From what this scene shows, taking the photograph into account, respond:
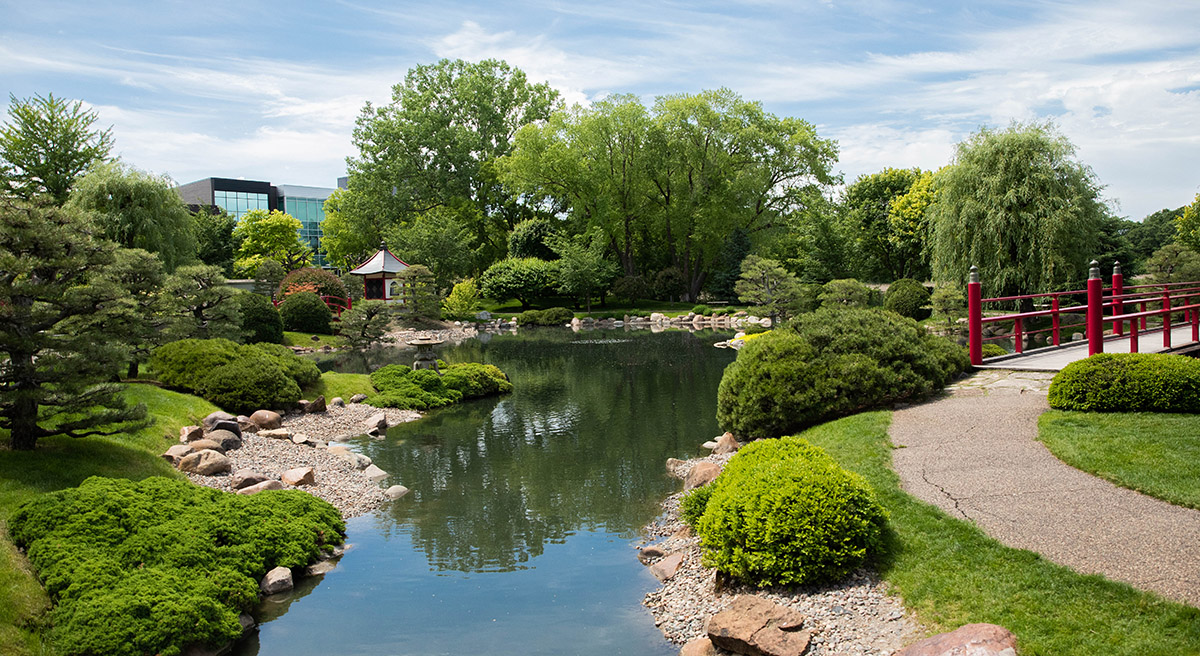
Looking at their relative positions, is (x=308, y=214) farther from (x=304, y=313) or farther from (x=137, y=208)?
(x=137, y=208)

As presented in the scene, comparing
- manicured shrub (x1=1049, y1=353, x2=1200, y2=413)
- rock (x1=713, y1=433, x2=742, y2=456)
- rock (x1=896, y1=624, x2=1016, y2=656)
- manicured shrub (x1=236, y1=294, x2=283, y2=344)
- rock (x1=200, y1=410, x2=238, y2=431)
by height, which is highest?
manicured shrub (x1=236, y1=294, x2=283, y2=344)

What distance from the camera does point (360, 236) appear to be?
53.1 m

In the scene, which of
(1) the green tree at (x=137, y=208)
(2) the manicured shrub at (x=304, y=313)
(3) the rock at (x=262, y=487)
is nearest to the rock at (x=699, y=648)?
(3) the rock at (x=262, y=487)

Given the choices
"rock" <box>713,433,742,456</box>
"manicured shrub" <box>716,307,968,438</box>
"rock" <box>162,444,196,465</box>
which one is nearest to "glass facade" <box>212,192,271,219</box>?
"rock" <box>162,444,196,465</box>

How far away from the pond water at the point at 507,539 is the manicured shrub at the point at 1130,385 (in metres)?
4.77

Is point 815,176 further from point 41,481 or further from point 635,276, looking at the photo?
point 41,481

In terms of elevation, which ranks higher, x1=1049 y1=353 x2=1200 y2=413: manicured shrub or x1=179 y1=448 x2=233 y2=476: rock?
x1=1049 y1=353 x2=1200 y2=413: manicured shrub

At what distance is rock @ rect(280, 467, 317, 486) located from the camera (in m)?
9.73

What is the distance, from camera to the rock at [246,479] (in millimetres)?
9133

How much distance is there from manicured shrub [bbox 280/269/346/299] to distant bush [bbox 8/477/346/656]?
28.6m

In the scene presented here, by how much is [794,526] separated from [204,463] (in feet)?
25.0

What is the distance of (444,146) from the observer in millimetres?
50312

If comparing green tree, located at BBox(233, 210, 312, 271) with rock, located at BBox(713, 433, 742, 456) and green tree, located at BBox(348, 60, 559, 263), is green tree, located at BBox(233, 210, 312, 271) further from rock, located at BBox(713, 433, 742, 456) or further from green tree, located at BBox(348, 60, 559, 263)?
rock, located at BBox(713, 433, 742, 456)

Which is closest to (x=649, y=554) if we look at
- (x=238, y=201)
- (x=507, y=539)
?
(x=507, y=539)
